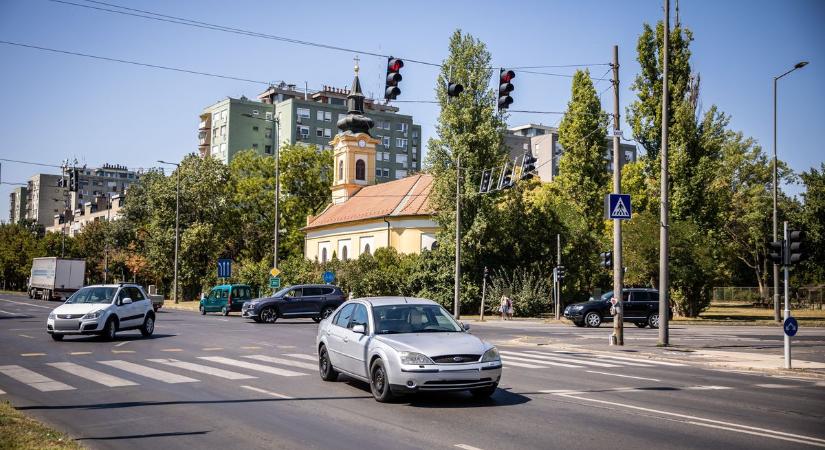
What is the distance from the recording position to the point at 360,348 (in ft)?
38.3

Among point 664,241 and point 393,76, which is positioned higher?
point 393,76

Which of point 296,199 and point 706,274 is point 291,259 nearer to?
point 296,199

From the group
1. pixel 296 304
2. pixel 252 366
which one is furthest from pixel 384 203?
pixel 252 366

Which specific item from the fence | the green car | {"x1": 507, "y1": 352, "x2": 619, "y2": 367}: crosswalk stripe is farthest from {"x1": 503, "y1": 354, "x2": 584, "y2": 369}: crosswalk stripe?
the fence

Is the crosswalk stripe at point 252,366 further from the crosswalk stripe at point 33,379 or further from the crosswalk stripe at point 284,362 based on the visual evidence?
the crosswalk stripe at point 33,379

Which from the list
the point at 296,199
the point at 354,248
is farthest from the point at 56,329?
the point at 296,199

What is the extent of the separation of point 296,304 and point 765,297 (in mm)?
49606

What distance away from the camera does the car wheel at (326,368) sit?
43.8 ft

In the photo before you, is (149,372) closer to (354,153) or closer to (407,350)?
(407,350)

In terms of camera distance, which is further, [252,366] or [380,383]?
[252,366]

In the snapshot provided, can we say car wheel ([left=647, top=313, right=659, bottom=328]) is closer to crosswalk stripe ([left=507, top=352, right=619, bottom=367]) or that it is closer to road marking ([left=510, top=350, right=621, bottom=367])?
road marking ([left=510, top=350, right=621, bottom=367])

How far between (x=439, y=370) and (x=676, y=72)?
42.0 meters

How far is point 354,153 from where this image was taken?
78.8 meters

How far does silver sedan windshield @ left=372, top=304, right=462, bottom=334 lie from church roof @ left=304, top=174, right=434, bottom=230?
45974 mm
